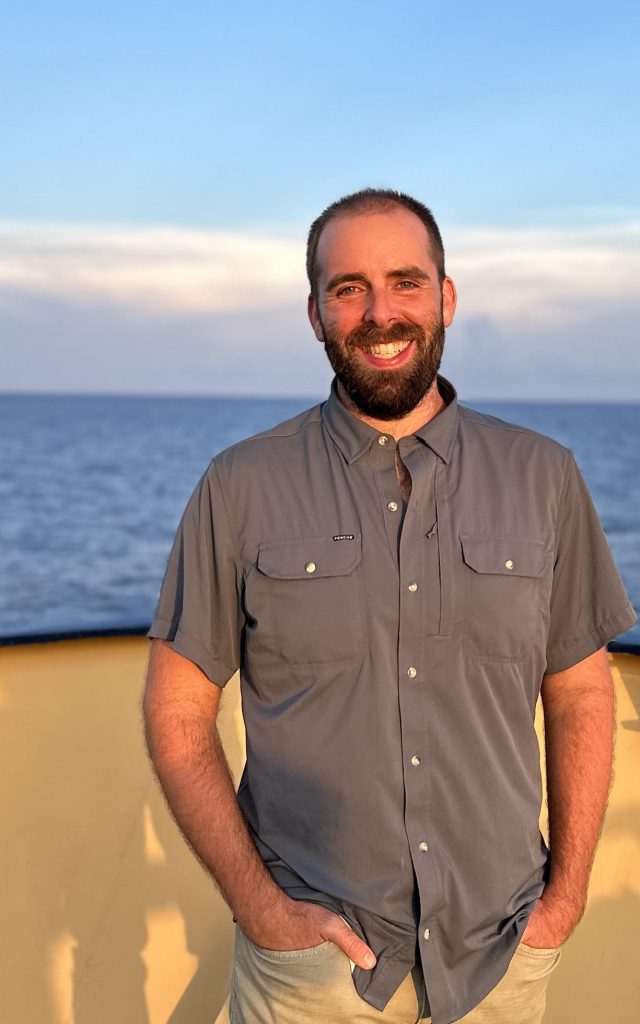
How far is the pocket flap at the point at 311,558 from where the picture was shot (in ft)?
7.14

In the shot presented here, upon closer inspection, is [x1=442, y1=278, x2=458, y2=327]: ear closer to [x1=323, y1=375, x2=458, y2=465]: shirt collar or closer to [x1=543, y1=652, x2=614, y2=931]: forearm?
[x1=323, y1=375, x2=458, y2=465]: shirt collar

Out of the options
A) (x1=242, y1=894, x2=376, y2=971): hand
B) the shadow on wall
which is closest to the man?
(x1=242, y1=894, x2=376, y2=971): hand

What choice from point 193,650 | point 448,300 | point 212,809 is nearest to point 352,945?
point 212,809

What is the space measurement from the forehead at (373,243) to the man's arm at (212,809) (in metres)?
0.86

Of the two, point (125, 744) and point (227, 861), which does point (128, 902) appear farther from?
point (227, 861)

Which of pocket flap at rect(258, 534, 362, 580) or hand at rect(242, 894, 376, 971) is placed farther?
pocket flap at rect(258, 534, 362, 580)

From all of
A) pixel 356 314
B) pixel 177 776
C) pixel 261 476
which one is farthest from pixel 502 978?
pixel 356 314

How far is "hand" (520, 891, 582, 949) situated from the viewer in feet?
7.16

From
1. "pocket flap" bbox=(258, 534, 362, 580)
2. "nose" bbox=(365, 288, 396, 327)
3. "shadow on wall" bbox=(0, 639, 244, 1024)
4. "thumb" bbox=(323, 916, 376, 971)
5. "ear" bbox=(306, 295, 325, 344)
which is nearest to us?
"thumb" bbox=(323, 916, 376, 971)

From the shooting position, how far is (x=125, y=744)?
402cm

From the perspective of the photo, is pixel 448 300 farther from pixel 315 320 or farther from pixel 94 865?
pixel 94 865

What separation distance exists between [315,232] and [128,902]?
2.45m

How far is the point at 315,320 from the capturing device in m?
2.45

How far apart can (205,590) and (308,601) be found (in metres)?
0.21
